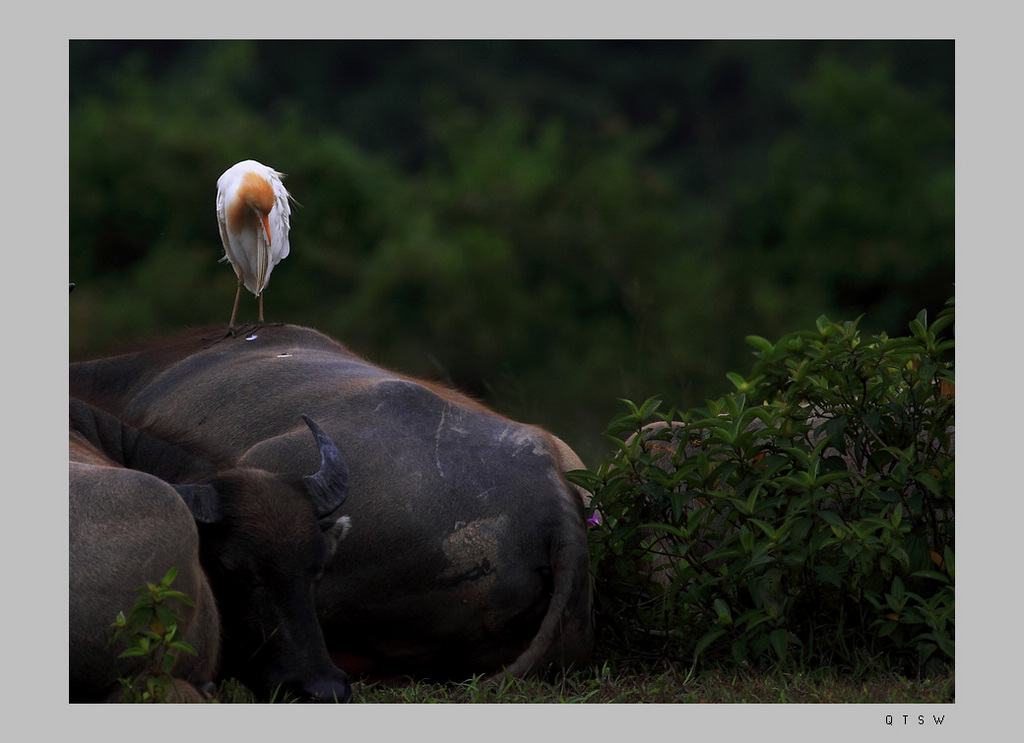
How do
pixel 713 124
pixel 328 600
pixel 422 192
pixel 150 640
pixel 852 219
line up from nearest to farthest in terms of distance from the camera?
pixel 150 640, pixel 328 600, pixel 852 219, pixel 422 192, pixel 713 124

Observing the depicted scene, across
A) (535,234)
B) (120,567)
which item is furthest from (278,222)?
(535,234)

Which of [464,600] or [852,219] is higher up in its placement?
[852,219]

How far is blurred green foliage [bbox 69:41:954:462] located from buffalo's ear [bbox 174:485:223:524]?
612cm

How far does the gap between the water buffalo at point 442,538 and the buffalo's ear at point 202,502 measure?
49 cm

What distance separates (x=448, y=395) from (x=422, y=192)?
40.5 ft

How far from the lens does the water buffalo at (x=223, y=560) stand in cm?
390

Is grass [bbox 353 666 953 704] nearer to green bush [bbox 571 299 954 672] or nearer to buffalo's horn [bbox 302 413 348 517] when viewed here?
green bush [bbox 571 299 954 672]

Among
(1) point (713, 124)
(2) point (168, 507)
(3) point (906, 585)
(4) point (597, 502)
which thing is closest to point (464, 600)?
(4) point (597, 502)

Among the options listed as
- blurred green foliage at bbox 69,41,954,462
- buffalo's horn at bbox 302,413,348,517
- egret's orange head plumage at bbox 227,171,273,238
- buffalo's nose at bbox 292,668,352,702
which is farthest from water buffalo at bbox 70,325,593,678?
blurred green foliage at bbox 69,41,954,462

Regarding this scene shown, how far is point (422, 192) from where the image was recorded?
1789 centimetres

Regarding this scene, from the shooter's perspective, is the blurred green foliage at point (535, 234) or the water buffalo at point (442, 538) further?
the blurred green foliage at point (535, 234)

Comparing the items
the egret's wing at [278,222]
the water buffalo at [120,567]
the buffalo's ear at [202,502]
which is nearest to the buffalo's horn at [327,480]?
the buffalo's ear at [202,502]

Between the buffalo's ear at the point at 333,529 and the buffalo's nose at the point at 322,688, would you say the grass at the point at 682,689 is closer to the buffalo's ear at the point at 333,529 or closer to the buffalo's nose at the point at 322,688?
the buffalo's nose at the point at 322,688

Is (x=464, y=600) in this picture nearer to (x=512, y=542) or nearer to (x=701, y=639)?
(x=512, y=542)
